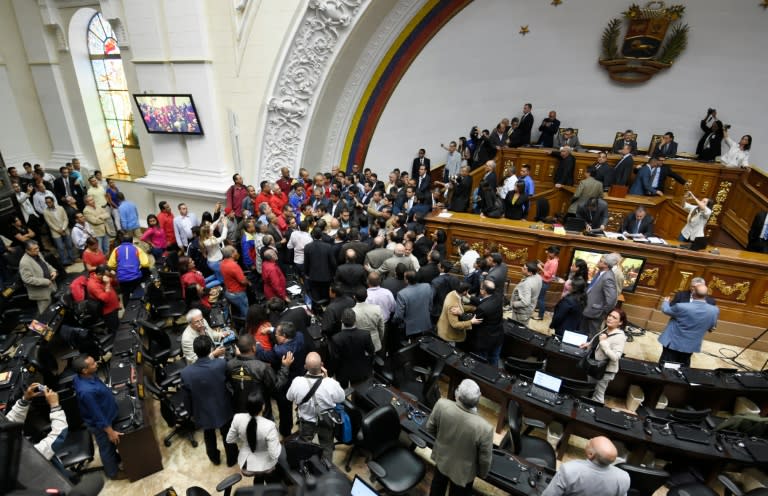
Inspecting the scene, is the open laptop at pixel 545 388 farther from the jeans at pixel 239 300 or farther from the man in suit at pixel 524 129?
the man in suit at pixel 524 129

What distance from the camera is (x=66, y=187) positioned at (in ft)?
29.5

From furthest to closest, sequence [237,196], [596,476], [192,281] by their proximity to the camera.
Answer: [237,196], [192,281], [596,476]

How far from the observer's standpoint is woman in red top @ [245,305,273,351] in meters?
3.95

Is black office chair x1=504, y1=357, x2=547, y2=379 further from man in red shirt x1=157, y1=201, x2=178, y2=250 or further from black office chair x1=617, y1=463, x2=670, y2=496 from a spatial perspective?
man in red shirt x1=157, y1=201, x2=178, y2=250

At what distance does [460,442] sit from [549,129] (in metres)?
9.20

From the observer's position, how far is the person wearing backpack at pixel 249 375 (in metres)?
3.39

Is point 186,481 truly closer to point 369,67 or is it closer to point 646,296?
point 646,296

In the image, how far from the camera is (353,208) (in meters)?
7.59

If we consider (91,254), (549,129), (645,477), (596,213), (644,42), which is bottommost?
(645,477)

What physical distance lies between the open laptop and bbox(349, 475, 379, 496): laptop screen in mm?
1969

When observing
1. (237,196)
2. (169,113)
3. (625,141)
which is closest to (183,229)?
(237,196)

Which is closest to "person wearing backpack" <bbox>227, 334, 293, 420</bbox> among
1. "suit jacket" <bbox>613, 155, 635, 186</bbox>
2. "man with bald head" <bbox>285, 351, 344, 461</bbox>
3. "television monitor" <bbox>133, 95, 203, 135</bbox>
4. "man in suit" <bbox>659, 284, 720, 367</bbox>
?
"man with bald head" <bbox>285, 351, 344, 461</bbox>

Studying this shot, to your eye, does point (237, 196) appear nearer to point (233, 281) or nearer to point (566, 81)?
point (233, 281)

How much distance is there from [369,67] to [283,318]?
755cm
